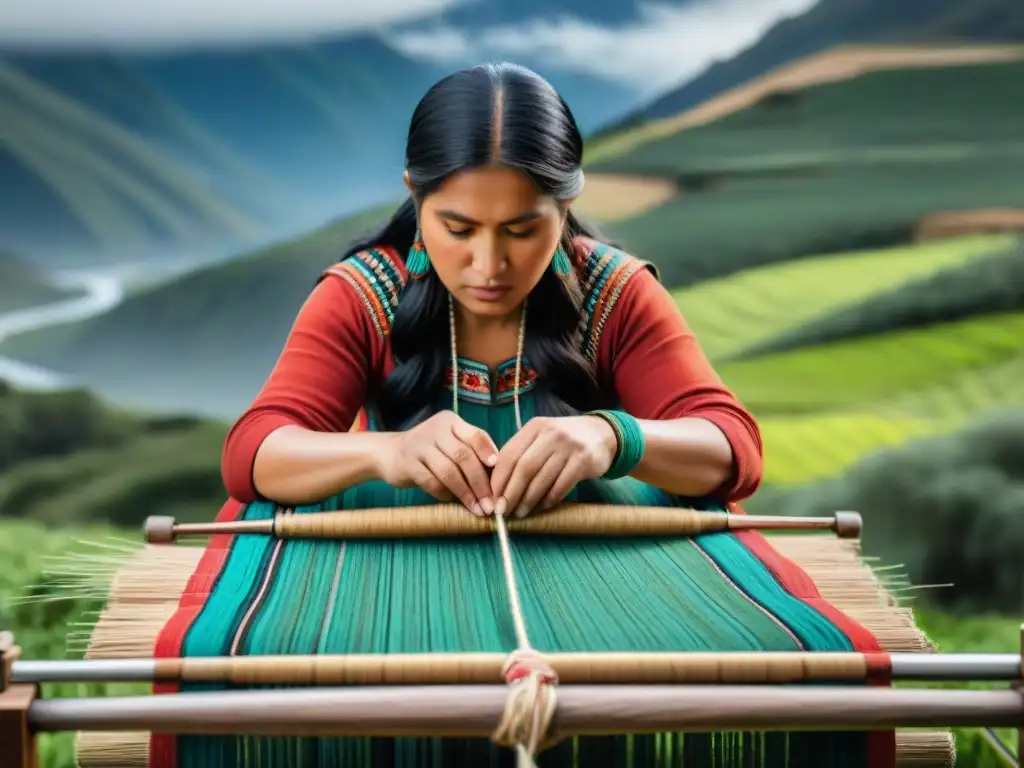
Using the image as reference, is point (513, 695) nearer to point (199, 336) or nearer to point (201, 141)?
point (199, 336)

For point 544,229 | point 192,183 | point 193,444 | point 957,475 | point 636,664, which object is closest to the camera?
point 636,664

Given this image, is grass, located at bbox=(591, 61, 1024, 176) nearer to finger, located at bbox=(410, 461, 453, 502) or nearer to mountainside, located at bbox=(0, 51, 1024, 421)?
mountainside, located at bbox=(0, 51, 1024, 421)

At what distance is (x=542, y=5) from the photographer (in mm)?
3453

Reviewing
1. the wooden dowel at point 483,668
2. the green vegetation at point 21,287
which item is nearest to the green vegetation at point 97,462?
the green vegetation at point 21,287

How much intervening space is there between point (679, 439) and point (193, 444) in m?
2.17

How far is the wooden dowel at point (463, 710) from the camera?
37.8 inches

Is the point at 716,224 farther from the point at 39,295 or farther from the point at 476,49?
the point at 39,295

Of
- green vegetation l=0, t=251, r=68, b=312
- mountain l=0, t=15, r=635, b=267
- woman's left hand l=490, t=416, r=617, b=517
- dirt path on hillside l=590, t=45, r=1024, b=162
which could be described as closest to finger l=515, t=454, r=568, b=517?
woman's left hand l=490, t=416, r=617, b=517

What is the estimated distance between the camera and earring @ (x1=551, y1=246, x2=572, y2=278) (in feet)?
5.19


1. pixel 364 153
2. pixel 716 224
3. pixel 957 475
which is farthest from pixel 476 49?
pixel 957 475

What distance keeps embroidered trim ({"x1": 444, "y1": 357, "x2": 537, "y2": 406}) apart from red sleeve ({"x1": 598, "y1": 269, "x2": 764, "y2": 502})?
105 millimetres

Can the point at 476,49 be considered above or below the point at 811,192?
above

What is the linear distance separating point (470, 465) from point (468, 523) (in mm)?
64

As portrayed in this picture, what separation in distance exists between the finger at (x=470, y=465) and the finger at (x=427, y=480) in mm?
27
